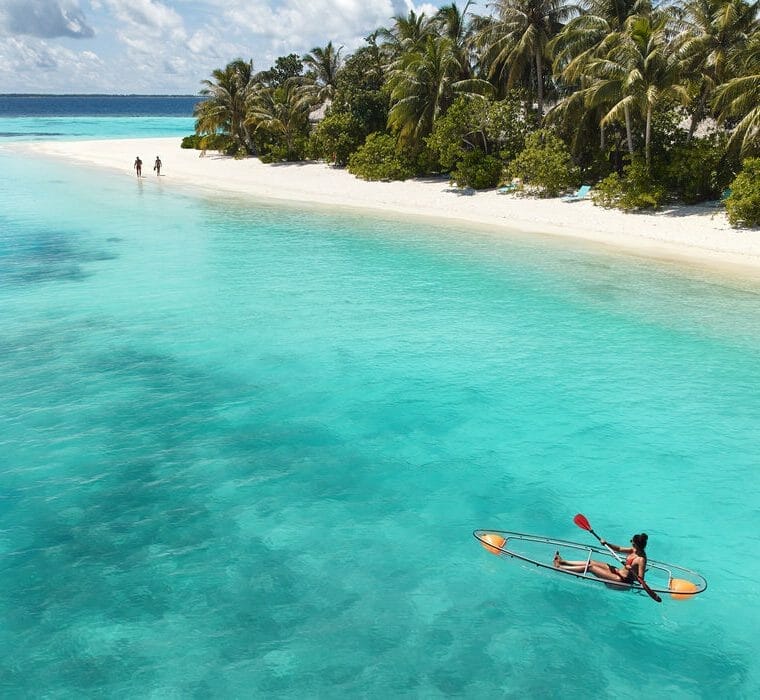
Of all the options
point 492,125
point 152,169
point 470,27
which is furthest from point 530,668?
point 152,169

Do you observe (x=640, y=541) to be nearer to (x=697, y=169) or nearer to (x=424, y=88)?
(x=697, y=169)

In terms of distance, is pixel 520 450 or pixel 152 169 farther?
pixel 152 169

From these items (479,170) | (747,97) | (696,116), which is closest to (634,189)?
(696,116)

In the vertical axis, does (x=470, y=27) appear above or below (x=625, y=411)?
above

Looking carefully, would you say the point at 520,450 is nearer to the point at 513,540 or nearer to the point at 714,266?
the point at 513,540

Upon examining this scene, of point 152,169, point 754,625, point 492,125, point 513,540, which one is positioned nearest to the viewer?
point 754,625

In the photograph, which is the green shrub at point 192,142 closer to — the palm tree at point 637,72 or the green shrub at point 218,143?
the green shrub at point 218,143
